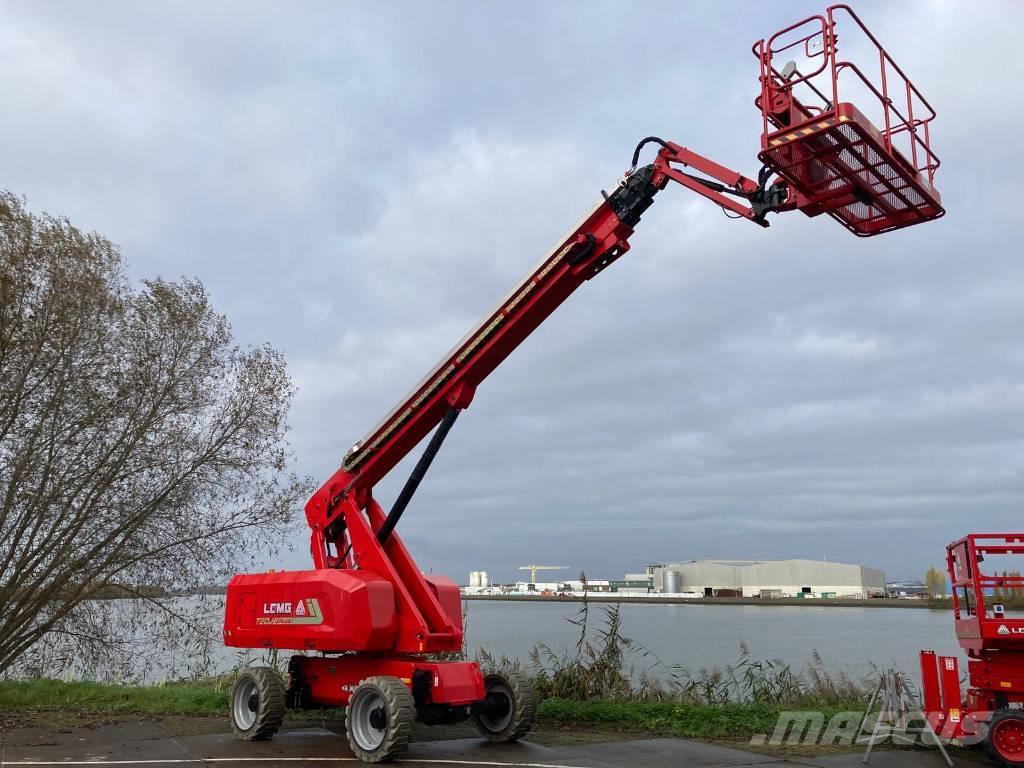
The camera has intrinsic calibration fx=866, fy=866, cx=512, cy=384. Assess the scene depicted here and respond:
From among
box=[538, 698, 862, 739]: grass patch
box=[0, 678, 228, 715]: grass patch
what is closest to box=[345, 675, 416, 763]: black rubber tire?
box=[538, 698, 862, 739]: grass patch

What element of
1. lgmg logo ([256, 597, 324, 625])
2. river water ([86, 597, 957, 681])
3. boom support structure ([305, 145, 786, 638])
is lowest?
→ river water ([86, 597, 957, 681])

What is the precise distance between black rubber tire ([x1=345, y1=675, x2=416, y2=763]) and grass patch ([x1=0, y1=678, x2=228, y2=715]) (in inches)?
166

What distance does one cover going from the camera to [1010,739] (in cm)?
920

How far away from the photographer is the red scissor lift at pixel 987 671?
9.24 metres

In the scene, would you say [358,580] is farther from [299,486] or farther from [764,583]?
[764,583]

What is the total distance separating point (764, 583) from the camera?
84000mm

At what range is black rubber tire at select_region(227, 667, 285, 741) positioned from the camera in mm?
10727

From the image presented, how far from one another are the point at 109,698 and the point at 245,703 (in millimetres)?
Answer: 3590

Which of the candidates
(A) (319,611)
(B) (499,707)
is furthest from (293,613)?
(B) (499,707)

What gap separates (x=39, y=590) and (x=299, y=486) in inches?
169

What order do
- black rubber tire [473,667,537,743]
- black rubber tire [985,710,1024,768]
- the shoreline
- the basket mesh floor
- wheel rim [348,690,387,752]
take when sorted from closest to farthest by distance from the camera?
the basket mesh floor < black rubber tire [985,710,1024,768] < wheel rim [348,690,387,752] < black rubber tire [473,667,537,743] < the shoreline

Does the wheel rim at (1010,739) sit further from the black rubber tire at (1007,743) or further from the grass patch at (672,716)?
the grass patch at (672,716)

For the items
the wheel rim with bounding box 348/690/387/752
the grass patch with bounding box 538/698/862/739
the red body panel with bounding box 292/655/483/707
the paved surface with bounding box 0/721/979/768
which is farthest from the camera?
the grass patch with bounding box 538/698/862/739

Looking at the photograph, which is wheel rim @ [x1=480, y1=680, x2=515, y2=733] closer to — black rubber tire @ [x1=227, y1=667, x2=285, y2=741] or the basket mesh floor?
black rubber tire @ [x1=227, y1=667, x2=285, y2=741]
